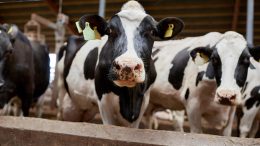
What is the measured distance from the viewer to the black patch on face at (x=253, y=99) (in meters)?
4.19

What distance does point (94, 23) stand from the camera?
8.99ft

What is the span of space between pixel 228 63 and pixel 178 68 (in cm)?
94

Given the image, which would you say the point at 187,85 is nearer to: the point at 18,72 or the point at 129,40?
the point at 129,40

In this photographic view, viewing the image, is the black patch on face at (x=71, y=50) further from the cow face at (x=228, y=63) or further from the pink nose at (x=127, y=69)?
the pink nose at (x=127, y=69)

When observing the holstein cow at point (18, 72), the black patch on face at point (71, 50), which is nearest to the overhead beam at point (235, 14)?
the black patch on face at point (71, 50)

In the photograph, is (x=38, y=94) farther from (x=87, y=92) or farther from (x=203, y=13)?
(x=203, y=13)

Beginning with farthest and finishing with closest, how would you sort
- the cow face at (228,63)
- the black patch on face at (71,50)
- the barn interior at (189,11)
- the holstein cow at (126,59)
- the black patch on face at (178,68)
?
1. the barn interior at (189,11)
2. the black patch on face at (71,50)
3. the black patch on face at (178,68)
4. the cow face at (228,63)
5. the holstein cow at (126,59)

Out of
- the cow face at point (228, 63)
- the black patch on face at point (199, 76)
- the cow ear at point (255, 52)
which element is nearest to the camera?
the cow face at point (228, 63)

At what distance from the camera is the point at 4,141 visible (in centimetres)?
173

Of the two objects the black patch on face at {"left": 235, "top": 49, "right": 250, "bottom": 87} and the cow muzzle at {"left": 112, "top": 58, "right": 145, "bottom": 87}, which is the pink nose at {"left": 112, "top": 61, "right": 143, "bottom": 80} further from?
the black patch on face at {"left": 235, "top": 49, "right": 250, "bottom": 87}

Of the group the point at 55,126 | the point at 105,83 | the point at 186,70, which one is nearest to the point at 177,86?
the point at 186,70

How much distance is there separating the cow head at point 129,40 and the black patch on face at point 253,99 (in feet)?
6.03

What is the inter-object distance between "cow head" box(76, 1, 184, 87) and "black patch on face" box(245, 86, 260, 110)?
1.84 meters

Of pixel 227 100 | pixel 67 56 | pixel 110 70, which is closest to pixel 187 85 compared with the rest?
pixel 227 100
